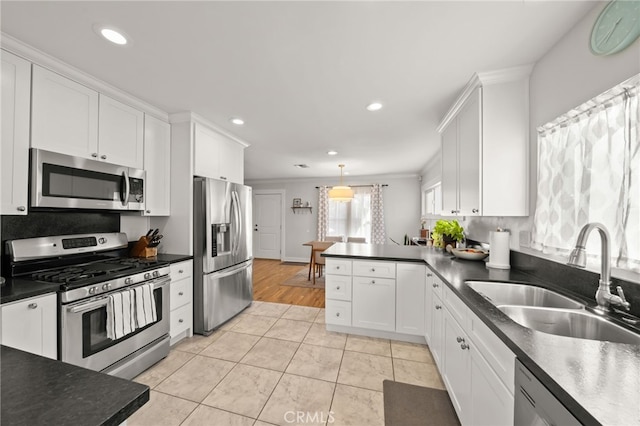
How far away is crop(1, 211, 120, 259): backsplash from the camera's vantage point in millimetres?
1776

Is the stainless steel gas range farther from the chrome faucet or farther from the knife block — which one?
the chrome faucet

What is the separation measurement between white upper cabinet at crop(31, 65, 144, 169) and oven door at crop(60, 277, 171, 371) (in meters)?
1.17

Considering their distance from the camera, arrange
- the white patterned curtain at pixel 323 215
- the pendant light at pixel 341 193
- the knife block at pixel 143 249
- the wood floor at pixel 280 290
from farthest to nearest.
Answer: the white patterned curtain at pixel 323 215, the pendant light at pixel 341 193, the wood floor at pixel 280 290, the knife block at pixel 143 249

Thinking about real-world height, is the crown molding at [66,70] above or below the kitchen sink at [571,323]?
above

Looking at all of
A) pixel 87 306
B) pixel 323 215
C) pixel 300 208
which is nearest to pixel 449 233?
pixel 87 306

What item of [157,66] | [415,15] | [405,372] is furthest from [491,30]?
[405,372]

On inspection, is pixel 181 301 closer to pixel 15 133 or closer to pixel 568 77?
pixel 15 133

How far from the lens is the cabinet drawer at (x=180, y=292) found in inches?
93.0

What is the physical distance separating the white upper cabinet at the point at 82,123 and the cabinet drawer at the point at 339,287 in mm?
2317

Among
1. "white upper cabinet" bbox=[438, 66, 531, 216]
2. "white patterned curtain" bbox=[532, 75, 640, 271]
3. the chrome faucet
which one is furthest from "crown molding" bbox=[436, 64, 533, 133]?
the chrome faucet

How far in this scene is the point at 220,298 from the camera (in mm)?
2777

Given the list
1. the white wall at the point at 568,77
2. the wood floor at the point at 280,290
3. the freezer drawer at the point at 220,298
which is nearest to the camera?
the white wall at the point at 568,77

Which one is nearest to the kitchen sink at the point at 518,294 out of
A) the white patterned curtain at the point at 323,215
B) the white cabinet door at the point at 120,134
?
the white cabinet door at the point at 120,134

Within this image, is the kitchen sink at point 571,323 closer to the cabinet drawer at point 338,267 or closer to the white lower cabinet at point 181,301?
the cabinet drawer at point 338,267
